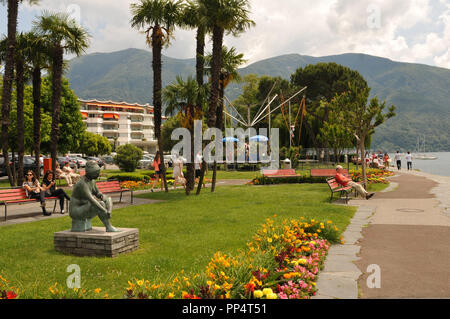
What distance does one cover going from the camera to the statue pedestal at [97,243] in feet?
20.1

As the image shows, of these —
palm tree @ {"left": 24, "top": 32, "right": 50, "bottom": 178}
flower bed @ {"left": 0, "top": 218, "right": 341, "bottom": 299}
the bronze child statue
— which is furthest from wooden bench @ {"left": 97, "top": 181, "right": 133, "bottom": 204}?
flower bed @ {"left": 0, "top": 218, "right": 341, "bottom": 299}

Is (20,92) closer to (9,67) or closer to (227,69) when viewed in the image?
(9,67)

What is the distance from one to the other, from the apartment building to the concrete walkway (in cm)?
9840

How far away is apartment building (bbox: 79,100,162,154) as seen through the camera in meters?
107

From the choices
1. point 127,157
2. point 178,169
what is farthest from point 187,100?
point 127,157

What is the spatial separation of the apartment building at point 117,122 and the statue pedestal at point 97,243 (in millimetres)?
99592

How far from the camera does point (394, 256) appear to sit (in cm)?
598

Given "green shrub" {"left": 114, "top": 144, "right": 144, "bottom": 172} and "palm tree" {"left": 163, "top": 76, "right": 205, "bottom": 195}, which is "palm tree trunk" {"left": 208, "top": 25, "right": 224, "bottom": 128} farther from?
"green shrub" {"left": 114, "top": 144, "right": 144, "bottom": 172}

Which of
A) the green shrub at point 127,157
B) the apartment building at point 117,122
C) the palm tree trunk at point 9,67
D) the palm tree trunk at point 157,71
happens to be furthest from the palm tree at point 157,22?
the apartment building at point 117,122

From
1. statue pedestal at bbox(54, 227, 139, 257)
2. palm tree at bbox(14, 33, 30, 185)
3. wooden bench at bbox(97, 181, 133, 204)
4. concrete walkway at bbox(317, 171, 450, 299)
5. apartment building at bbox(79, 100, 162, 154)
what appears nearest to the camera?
concrete walkway at bbox(317, 171, 450, 299)

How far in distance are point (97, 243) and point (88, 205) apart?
76cm
